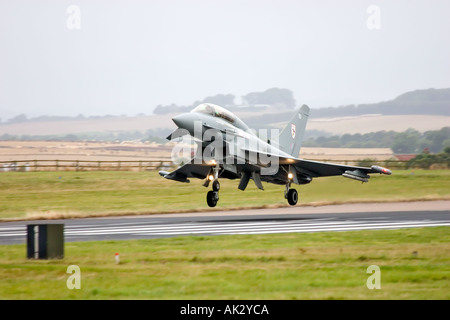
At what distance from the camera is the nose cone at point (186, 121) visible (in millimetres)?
22953

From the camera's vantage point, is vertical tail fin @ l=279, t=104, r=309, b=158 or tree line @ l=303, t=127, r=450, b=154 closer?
vertical tail fin @ l=279, t=104, r=309, b=158

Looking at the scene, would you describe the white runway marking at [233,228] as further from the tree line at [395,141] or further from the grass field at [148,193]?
the tree line at [395,141]

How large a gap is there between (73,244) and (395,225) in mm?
10843

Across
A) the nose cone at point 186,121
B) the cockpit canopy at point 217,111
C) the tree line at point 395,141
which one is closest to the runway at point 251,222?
the nose cone at point 186,121

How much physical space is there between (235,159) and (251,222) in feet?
8.28

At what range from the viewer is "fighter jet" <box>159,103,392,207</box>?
78.6 ft

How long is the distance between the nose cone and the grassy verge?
529 centimetres

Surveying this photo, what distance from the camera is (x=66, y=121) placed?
128m

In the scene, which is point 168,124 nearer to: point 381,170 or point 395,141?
point 395,141

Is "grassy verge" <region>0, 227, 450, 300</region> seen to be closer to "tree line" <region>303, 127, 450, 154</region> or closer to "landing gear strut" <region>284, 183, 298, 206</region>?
"landing gear strut" <region>284, 183, 298, 206</region>

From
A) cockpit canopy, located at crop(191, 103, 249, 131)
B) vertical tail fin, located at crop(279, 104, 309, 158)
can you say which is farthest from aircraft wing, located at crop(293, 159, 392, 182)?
cockpit canopy, located at crop(191, 103, 249, 131)

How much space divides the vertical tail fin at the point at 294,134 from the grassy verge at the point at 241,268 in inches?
455
